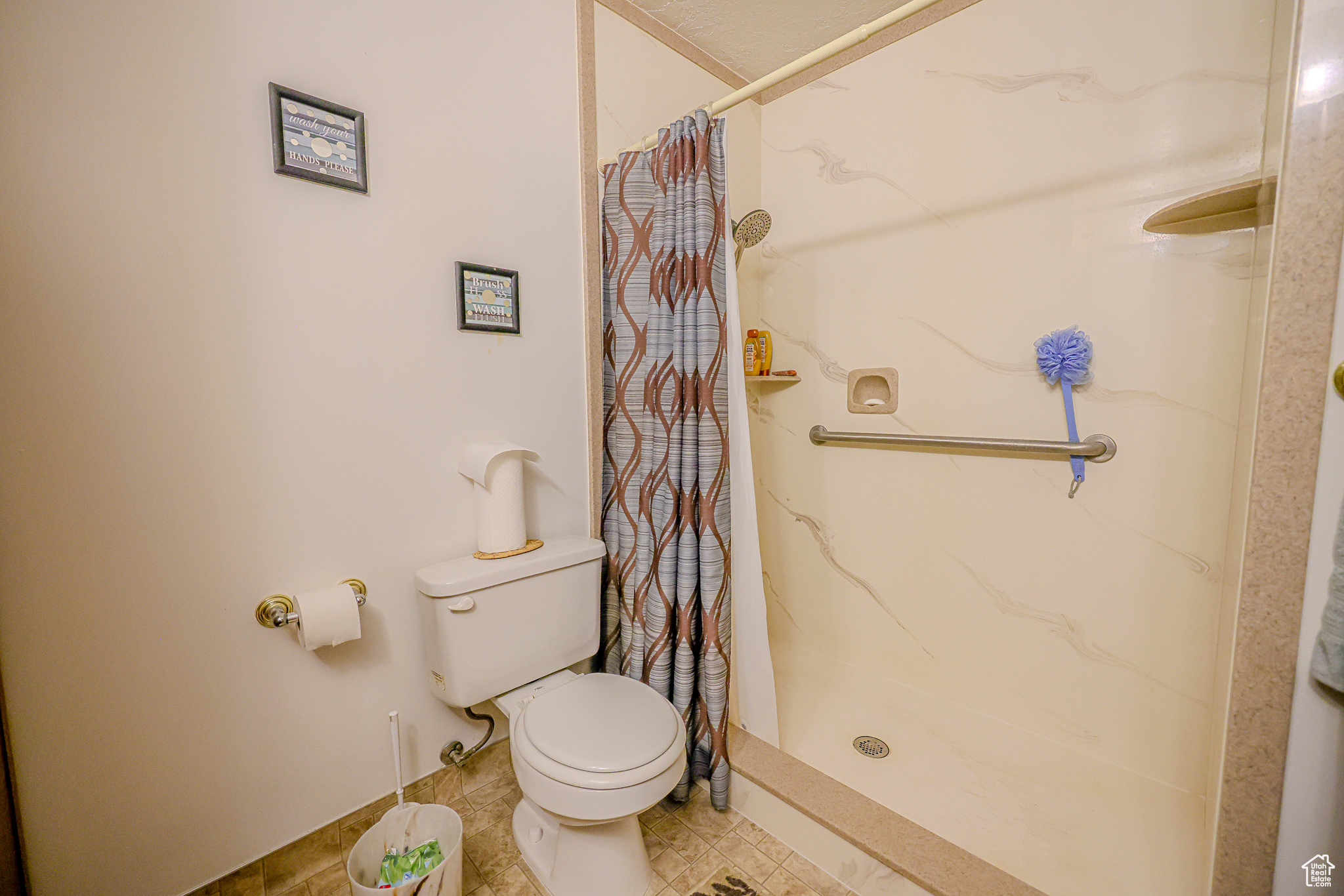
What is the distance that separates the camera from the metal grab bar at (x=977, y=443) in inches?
55.1

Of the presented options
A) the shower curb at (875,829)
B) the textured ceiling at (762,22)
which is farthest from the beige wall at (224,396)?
the shower curb at (875,829)

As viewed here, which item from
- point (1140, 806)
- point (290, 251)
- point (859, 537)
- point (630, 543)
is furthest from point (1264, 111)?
point (290, 251)

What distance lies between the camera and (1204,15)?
48.1 inches

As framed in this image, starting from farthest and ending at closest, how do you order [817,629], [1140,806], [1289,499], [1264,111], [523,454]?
[817,629] < [523,454] < [1140,806] < [1264,111] < [1289,499]

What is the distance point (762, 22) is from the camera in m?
1.68

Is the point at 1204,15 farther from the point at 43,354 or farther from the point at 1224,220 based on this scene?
the point at 43,354

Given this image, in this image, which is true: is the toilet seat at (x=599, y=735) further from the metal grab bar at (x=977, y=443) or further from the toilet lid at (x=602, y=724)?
the metal grab bar at (x=977, y=443)

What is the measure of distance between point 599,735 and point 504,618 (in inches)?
13.6

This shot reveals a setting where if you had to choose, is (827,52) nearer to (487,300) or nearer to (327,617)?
(487,300)

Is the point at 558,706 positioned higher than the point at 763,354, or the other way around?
the point at 763,354

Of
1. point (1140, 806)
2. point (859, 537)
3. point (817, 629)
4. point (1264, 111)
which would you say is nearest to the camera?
point (1264, 111)

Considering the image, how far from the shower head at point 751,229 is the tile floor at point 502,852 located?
1.59 metres

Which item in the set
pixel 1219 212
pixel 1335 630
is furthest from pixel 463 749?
pixel 1219 212

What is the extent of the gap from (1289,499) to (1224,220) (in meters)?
0.89
